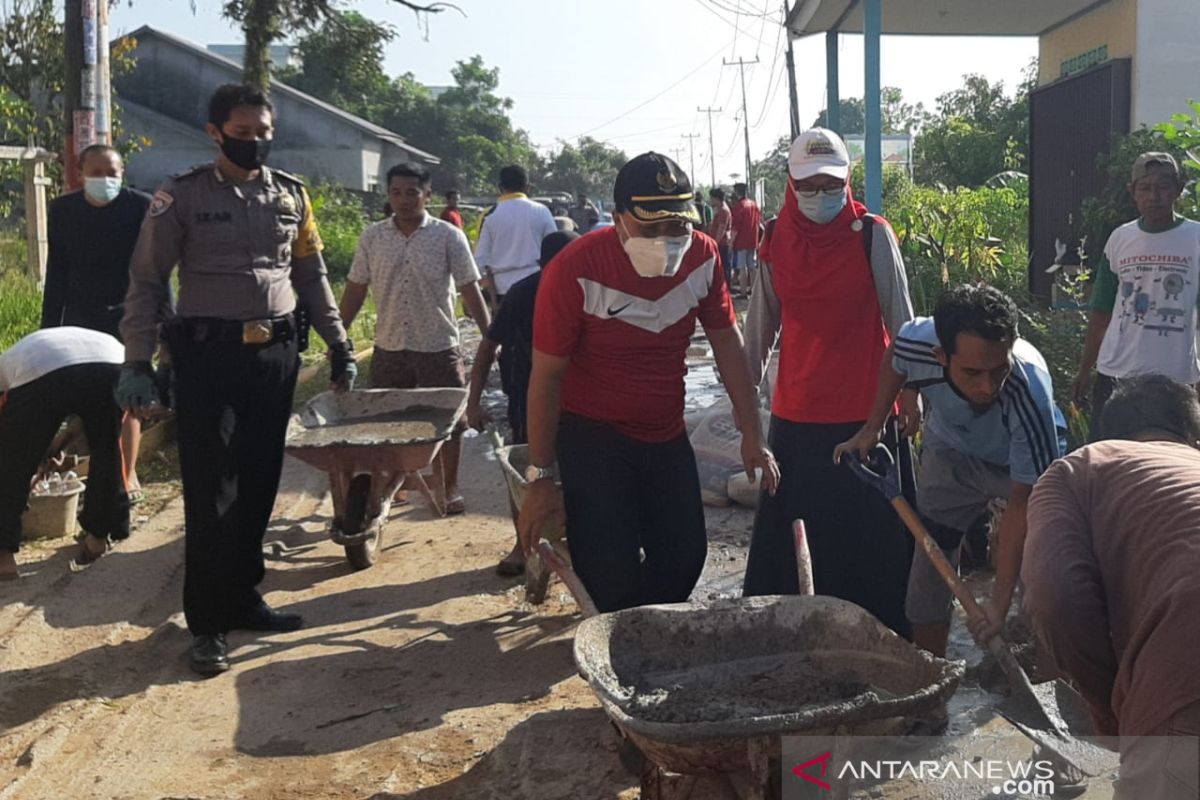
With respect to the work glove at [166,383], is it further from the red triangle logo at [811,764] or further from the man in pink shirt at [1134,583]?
the man in pink shirt at [1134,583]

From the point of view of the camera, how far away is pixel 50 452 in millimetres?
6172

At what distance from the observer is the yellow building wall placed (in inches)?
420

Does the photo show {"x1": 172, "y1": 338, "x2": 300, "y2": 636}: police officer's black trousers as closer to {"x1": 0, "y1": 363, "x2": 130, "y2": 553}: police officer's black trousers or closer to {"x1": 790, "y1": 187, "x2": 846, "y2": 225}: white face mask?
{"x1": 0, "y1": 363, "x2": 130, "y2": 553}: police officer's black trousers

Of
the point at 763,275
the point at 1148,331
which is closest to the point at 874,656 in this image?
the point at 763,275

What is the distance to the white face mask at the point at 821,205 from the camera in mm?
4090

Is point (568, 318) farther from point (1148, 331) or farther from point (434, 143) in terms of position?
point (434, 143)

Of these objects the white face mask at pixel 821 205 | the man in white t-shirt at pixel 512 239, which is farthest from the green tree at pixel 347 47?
the white face mask at pixel 821 205

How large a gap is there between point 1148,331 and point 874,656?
2870mm

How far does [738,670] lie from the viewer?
3162 mm

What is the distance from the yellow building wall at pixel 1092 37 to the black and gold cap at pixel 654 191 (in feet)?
28.1

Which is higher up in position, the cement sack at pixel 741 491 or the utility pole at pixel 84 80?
the utility pole at pixel 84 80

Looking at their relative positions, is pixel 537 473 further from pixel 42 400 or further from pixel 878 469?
pixel 42 400

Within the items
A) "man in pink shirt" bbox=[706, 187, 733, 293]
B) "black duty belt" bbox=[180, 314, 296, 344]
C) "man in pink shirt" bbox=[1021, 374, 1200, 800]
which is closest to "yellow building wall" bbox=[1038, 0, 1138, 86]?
"man in pink shirt" bbox=[706, 187, 733, 293]

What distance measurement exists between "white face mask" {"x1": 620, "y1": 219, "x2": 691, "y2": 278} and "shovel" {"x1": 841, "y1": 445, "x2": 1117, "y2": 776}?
0.91 meters
